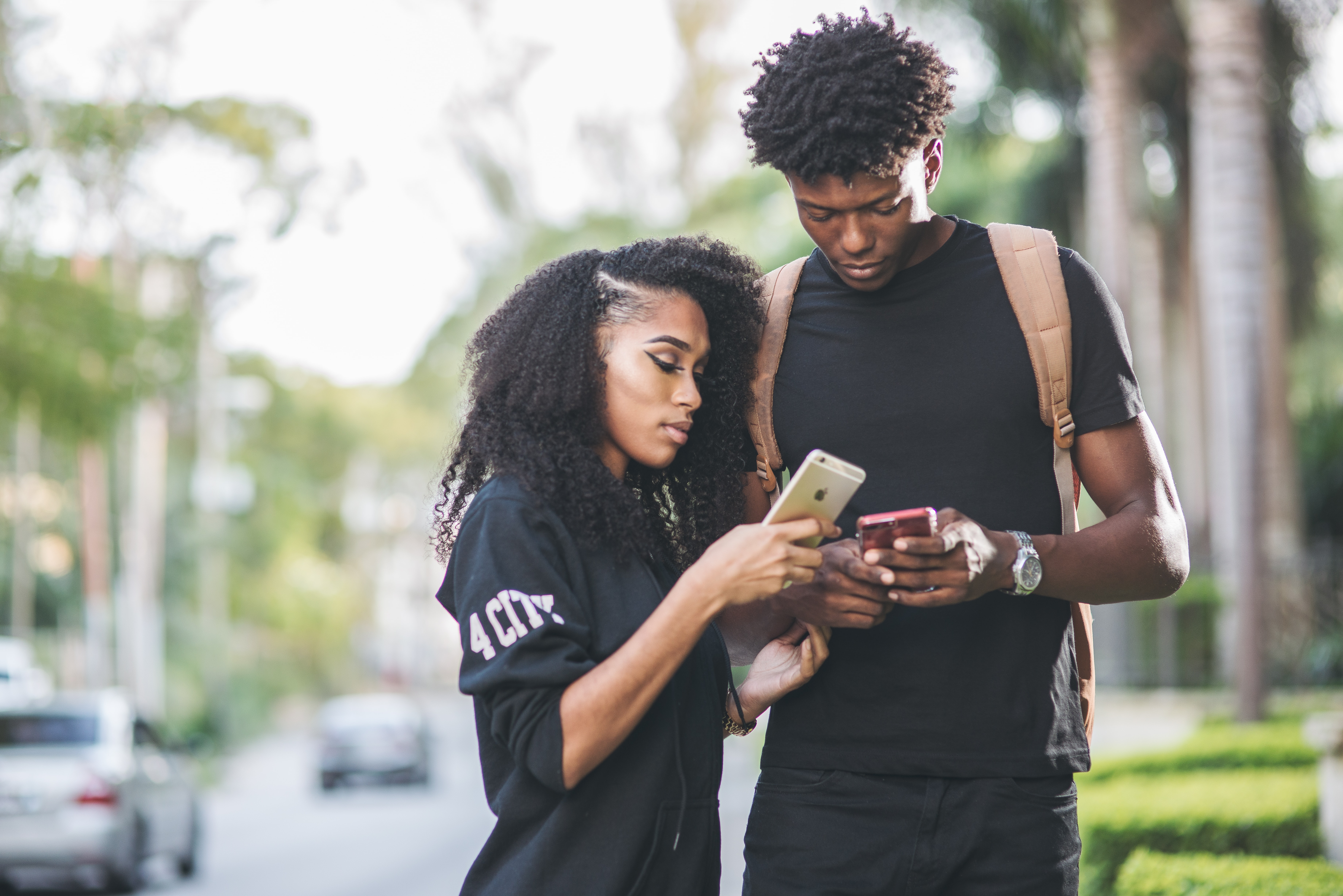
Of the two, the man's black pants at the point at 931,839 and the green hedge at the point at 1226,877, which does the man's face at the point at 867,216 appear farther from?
the green hedge at the point at 1226,877

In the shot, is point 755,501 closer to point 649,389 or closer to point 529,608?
point 649,389

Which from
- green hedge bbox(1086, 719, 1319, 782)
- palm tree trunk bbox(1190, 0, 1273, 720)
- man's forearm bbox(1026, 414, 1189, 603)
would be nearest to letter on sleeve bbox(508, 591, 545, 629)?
man's forearm bbox(1026, 414, 1189, 603)

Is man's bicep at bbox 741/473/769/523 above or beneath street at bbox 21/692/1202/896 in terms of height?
above

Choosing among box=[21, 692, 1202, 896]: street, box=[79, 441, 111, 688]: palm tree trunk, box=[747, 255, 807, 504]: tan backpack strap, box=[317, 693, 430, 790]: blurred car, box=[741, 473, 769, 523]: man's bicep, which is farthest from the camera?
box=[317, 693, 430, 790]: blurred car

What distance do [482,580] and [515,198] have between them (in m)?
27.6

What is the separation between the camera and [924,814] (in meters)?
2.43

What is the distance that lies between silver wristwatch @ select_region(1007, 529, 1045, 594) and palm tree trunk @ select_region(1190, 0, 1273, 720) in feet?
A: 26.1

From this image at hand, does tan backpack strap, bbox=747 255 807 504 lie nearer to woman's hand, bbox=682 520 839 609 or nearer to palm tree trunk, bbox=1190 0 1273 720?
woman's hand, bbox=682 520 839 609

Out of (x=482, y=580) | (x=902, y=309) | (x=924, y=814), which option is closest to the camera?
(x=482, y=580)

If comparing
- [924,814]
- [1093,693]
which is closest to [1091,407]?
[1093,693]

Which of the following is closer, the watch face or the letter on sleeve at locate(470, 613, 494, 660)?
the letter on sleeve at locate(470, 613, 494, 660)

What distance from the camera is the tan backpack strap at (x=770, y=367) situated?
2.72 metres

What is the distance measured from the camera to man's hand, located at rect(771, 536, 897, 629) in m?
2.28

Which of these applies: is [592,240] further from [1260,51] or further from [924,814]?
[924,814]
